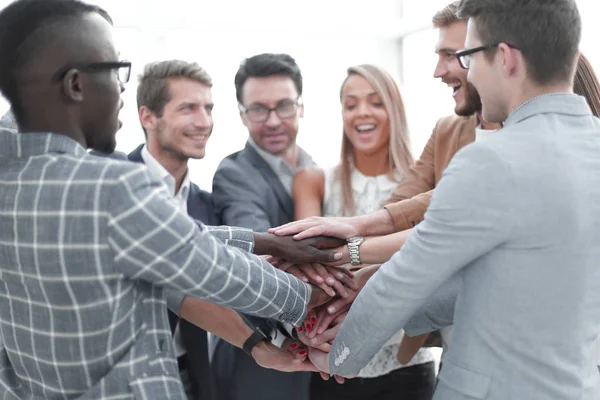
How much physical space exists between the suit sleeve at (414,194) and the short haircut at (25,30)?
4.46 feet

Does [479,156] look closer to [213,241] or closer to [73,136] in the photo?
[213,241]

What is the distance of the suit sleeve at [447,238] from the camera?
1294mm

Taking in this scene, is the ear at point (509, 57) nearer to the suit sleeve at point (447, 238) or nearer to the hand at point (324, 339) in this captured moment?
the suit sleeve at point (447, 238)

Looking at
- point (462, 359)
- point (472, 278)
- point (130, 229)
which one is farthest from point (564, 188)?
point (130, 229)

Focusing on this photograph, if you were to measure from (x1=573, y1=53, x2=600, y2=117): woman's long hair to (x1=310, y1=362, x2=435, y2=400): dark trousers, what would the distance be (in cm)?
117

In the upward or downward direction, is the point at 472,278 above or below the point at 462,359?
above

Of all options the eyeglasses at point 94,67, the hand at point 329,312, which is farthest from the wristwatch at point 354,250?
the eyeglasses at point 94,67

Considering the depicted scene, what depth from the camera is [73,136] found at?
4.33 ft

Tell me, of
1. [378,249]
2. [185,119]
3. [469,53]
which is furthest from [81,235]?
[185,119]

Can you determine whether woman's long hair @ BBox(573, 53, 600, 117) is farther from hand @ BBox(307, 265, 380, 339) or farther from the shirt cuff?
the shirt cuff

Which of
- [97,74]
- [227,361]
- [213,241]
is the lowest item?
[227,361]

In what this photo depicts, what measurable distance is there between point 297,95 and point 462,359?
1584 millimetres

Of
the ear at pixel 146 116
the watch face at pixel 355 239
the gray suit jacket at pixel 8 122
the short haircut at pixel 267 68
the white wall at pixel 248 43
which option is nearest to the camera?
the gray suit jacket at pixel 8 122

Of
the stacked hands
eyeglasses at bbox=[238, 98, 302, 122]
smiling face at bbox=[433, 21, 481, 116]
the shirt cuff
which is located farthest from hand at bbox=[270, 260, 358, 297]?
eyeglasses at bbox=[238, 98, 302, 122]
